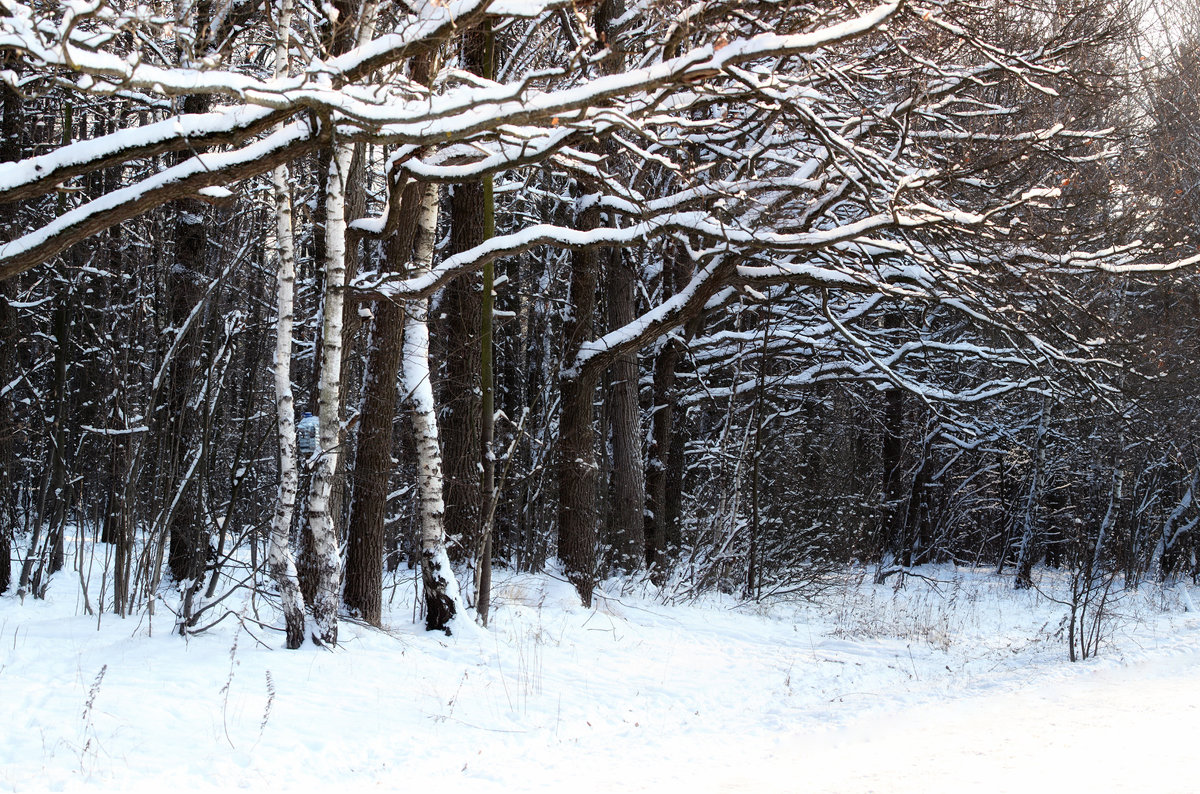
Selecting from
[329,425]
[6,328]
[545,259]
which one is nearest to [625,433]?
[545,259]

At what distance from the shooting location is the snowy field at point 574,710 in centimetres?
508

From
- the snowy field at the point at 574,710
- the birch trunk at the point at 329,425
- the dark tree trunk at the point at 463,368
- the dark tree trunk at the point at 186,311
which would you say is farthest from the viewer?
the dark tree trunk at the point at 186,311

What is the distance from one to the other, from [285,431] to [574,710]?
299 cm

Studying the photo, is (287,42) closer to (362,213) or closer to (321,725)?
(362,213)

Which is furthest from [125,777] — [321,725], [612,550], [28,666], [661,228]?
[612,550]

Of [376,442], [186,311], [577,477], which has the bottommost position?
[577,477]

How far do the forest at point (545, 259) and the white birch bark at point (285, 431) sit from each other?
3cm

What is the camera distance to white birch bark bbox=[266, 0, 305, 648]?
23.1 ft

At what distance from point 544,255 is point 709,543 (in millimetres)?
6380

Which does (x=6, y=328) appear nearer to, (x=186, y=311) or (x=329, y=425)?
(x=186, y=311)

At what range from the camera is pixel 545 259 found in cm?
1739

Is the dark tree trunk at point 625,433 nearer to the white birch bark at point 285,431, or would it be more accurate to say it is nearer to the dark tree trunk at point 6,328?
the white birch bark at point 285,431

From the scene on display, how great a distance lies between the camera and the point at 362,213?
28.7 feet

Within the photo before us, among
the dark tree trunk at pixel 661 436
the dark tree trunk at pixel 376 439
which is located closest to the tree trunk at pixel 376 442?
the dark tree trunk at pixel 376 439
